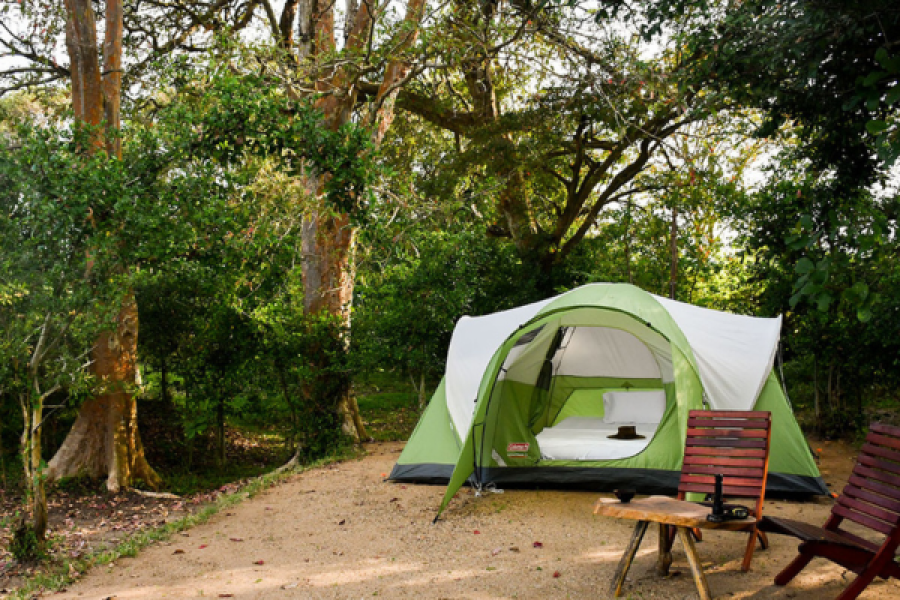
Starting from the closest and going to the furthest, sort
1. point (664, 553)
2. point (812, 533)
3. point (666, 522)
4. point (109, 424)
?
point (812, 533) < point (666, 522) < point (664, 553) < point (109, 424)

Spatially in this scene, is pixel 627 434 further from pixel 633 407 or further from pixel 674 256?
pixel 674 256

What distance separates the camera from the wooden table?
358 centimetres

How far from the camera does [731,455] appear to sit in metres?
4.43

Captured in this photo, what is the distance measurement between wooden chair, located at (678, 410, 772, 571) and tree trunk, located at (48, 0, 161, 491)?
5.78 m

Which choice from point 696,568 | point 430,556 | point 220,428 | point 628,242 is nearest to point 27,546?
point 430,556

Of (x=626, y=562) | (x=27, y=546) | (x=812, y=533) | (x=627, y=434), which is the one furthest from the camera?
(x=627, y=434)

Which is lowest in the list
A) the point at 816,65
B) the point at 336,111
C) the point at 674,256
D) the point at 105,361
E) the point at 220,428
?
the point at 220,428

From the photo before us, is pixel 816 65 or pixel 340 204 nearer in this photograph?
pixel 816 65

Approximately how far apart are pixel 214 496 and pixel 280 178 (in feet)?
16.0

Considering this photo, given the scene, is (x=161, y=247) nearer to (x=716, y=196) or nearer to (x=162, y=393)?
(x=162, y=393)

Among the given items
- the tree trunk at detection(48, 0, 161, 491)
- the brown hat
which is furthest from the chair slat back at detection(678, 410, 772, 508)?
the tree trunk at detection(48, 0, 161, 491)

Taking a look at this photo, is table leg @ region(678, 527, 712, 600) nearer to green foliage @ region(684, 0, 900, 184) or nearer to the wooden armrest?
the wooden armrest

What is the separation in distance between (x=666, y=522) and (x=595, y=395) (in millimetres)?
4361

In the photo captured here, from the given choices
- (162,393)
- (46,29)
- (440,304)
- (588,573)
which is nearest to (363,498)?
(588,573)
